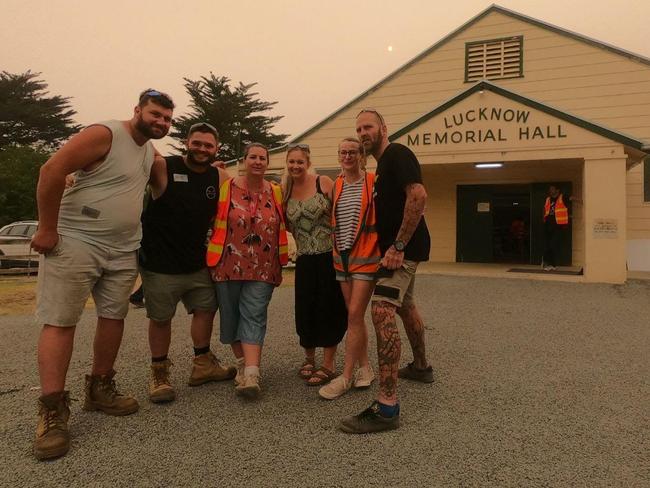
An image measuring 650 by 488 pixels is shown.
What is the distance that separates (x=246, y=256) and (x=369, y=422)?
1408 mm

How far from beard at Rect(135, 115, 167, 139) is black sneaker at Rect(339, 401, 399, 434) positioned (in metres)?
2.05

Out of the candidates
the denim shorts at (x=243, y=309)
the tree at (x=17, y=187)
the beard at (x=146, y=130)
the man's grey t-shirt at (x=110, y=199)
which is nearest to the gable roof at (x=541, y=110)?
the denim shorts at (x=243, y=309)

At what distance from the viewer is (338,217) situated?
327cm

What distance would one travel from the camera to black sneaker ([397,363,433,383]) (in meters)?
3.49

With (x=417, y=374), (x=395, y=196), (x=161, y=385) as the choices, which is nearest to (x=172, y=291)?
(x=161, y=385)

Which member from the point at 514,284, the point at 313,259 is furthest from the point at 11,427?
the point at 514,284

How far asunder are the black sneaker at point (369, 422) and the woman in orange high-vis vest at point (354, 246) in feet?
1.65

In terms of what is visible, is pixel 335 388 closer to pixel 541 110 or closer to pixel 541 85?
pixel 541 110

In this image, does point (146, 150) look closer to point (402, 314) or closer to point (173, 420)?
point (173, 420)

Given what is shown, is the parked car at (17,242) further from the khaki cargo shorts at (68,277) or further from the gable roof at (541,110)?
the khaki cargo shorts at (68,277)

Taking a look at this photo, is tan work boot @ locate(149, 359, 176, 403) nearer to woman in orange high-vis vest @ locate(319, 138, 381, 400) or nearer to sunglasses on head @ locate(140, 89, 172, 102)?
woman in orange high-vis vest @ locate(319, 138, 381, 400)

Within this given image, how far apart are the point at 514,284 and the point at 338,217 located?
669cm

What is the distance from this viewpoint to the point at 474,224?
13.0 meters

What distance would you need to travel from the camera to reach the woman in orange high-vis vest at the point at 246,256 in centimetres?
326
